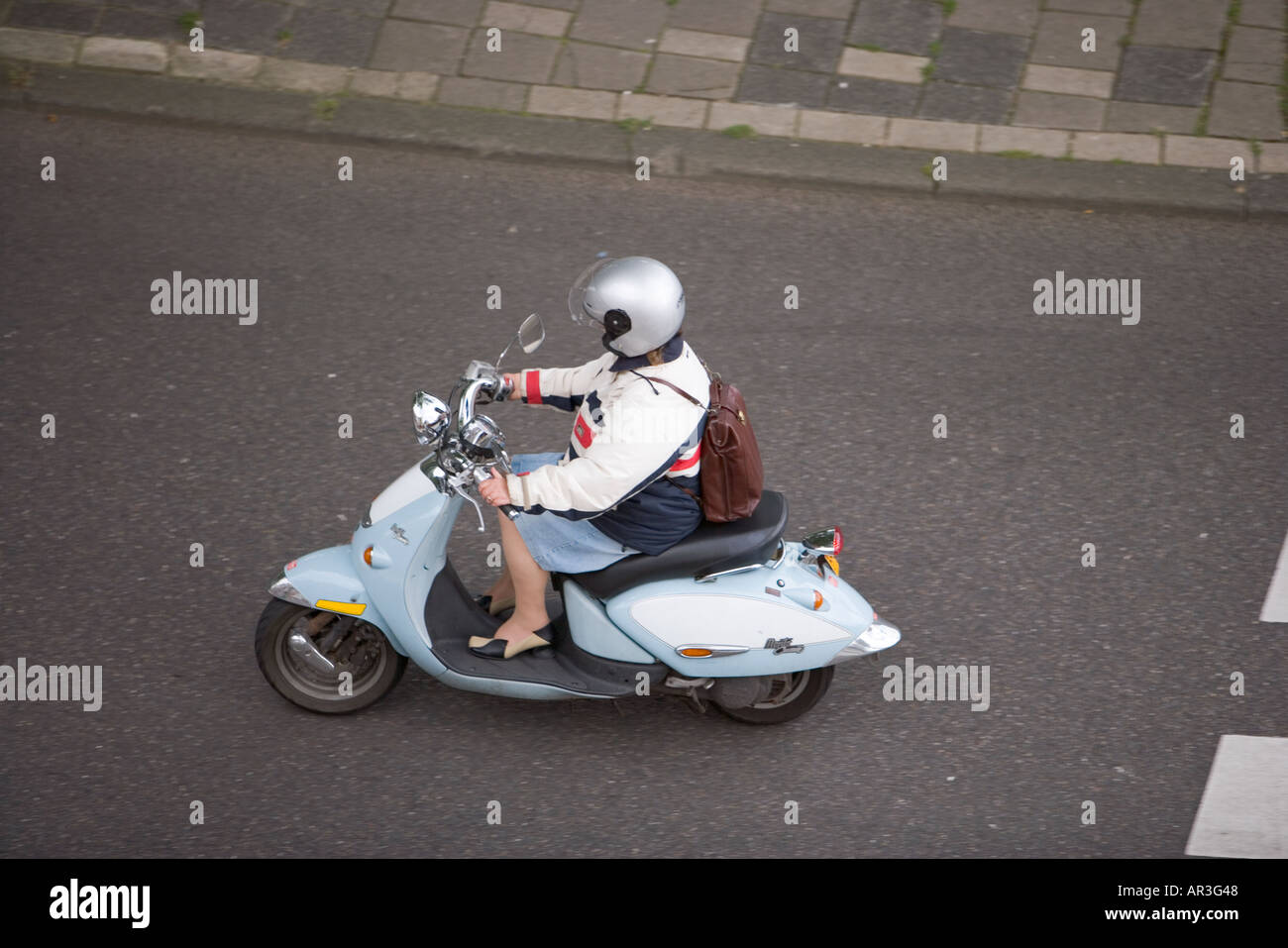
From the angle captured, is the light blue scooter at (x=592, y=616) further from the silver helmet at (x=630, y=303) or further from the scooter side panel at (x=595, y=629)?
the silver helmet at (x=630, y=303)

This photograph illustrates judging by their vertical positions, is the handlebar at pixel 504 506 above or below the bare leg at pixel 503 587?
above

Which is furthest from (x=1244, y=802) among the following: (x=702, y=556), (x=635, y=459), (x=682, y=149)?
(x=682, y=149)

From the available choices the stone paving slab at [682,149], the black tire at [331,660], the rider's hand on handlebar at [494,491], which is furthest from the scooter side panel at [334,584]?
the stone paving slab at [682,149]

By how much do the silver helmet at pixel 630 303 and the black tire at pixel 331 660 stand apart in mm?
1241

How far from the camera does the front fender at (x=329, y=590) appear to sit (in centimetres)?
404

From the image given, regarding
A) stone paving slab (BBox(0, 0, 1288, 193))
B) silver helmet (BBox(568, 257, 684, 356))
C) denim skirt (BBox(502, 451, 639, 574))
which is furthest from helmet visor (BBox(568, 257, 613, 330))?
stone paving slab (BBox(0, 0, 1288, 193))

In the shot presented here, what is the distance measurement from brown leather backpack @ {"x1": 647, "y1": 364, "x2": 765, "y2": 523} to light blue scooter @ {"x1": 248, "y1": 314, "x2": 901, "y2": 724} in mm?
94

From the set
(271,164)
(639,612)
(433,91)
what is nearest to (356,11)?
(433,91)

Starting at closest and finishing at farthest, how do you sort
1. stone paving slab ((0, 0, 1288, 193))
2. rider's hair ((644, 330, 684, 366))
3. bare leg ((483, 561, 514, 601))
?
rider's hair ((644, 330, 684, 366)) → bare leg ((483, 561, 514, 601)) → stone paving slab ((0, 0, 1288, 193))

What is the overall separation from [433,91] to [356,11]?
0.83 metres

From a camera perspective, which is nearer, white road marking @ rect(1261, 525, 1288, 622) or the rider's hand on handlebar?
the rider's hand on handlebar

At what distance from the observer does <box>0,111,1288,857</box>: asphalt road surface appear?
4090mm

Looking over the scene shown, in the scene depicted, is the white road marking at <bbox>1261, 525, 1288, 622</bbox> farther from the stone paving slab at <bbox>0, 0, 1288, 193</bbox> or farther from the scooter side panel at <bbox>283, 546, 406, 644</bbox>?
the scooter side panel at <bbox>283, 546, 406, 644</bbox>

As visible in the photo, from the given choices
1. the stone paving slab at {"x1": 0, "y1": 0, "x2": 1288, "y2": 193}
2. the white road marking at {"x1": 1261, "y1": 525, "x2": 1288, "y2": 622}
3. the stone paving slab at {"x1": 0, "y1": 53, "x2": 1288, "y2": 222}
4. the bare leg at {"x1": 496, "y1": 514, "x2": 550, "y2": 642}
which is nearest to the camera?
the bare leg at {"x1": 496, "y1": 514, "x2": 550, "y2": 642}
